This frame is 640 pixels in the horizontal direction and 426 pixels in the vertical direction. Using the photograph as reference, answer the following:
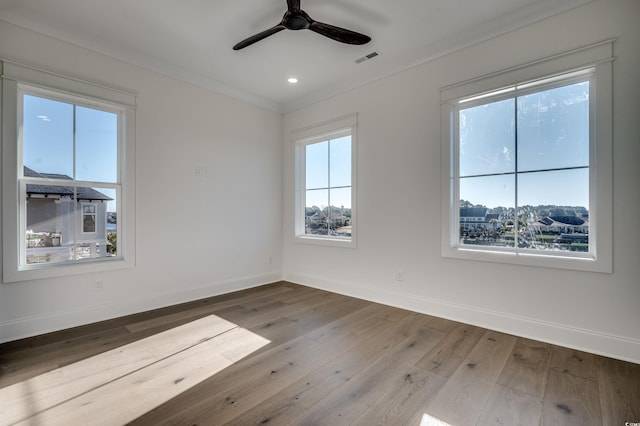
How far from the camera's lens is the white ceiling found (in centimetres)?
250

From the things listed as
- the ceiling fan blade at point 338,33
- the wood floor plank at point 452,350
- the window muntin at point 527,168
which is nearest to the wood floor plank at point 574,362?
the wood floor plank at point 452,350

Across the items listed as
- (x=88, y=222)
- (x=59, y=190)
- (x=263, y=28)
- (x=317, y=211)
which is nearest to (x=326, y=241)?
(x=317, y=211)

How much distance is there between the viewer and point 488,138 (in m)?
2.96

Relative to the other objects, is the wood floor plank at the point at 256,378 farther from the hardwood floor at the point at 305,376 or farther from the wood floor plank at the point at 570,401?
the wood floor plank at the point at 570,401

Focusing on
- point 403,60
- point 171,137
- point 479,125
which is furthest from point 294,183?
point 479,125

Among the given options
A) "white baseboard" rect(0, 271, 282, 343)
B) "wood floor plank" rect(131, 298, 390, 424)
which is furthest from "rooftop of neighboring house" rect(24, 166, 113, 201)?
"wood floor plank" rect(131, 298, 390, 424)

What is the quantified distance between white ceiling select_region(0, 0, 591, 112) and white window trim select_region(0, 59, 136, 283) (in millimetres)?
425

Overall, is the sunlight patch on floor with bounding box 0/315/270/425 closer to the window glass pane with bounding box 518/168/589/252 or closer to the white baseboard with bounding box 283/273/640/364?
the white baseboard with bounding box 283/273/640/364

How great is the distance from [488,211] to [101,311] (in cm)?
412

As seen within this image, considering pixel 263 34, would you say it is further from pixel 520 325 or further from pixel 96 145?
pixel 520 325

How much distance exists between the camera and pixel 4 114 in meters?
2.55

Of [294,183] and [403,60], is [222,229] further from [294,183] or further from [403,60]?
[403,60]

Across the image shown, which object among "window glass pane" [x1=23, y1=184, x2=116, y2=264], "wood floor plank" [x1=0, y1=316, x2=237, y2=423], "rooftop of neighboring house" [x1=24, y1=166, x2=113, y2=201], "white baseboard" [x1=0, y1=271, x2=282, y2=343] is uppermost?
"rooftop of neighboring house" [x1=24, y1=166, x2=113, y2=201]

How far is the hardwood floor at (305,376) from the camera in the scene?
165cm
